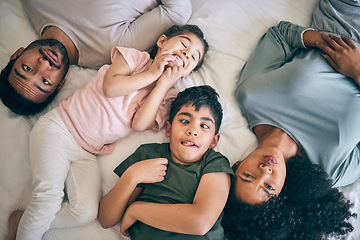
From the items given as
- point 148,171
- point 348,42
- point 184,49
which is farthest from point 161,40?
point 348,42

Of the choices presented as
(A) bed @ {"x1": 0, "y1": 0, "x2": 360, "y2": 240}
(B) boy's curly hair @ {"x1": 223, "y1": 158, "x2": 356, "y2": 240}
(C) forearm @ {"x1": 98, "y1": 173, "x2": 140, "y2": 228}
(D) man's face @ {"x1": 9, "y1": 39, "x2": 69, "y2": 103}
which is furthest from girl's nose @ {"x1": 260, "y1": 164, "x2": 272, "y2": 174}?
(D) man's face @ {"x1": 9, "y1": 39, "x2": 69, "y2": 103}

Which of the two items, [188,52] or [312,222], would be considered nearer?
[312,222]

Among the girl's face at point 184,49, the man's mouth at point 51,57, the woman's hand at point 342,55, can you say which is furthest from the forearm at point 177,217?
the woman's hand at point 342,55

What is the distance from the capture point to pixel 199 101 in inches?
44.1

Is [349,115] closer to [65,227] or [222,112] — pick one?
[222,112]

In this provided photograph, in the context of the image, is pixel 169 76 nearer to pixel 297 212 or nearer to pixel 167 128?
pixel 167 128

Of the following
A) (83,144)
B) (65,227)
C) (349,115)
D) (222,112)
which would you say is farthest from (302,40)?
(65,227)

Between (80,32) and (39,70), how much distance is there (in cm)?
30

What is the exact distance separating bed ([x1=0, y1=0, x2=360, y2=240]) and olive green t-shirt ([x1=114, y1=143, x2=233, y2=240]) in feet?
0.35

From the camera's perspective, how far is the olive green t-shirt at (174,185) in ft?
3.25

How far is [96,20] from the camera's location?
1.33 meters

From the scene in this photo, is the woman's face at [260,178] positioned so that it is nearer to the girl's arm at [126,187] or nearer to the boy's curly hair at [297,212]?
the boy's curly hair at [297,212]

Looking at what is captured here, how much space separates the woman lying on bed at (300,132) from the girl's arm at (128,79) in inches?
15.5

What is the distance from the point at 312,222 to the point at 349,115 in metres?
0.46
